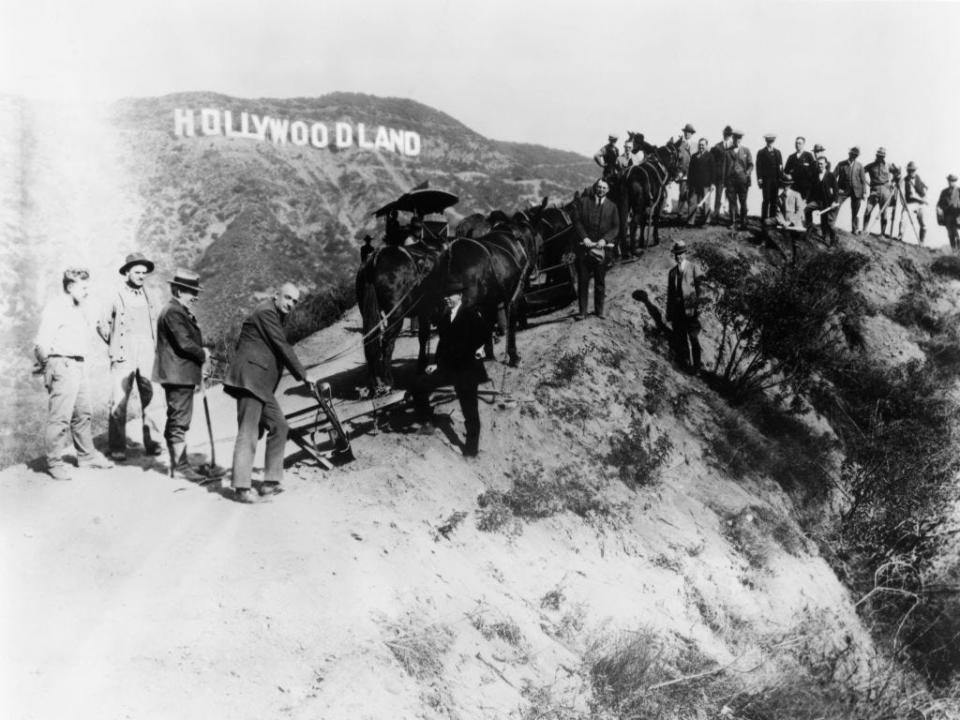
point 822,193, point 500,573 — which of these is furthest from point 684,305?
point 822,193

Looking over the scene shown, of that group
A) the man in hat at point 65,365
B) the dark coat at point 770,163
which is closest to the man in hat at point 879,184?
the dark coat at point 770,163

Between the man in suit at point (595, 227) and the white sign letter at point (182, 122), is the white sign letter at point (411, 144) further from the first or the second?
the man in suit at point (595, 227)

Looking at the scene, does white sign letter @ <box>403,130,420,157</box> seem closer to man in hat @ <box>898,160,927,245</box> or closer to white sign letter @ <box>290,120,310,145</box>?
white sign letter @ <box>290,120,310,145</box>

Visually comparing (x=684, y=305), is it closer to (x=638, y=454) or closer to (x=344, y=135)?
(x=638, y=454)

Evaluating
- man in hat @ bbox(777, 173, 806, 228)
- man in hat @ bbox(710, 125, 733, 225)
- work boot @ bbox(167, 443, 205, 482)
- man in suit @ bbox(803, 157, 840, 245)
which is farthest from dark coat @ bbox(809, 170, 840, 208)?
work boot @ bbox(167, 443, 205, 482)

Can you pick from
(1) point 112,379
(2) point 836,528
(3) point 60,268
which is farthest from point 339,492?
(3) point 60,268
